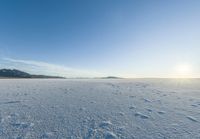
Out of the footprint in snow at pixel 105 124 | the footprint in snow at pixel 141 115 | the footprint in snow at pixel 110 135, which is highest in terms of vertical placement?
the footprint in snow at pixel 141 115

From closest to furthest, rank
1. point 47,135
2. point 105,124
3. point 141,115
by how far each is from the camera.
A: point 47,135 < point 105,124 < point 141,115

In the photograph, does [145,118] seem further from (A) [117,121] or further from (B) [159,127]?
(A) [117,121]

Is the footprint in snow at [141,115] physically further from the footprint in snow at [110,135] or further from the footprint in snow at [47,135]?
the footprint in snow at [47,135]

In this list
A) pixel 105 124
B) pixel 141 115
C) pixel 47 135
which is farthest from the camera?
pixel 141 115

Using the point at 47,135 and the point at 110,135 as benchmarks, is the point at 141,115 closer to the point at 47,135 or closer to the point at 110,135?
the point at 110,135

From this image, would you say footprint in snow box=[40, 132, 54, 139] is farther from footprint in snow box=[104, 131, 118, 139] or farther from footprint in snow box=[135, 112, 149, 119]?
footprint in snow box=[135, 112, 149, 119]

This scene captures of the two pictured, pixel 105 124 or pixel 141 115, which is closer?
pixel 105 124

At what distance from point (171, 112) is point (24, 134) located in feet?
12.8

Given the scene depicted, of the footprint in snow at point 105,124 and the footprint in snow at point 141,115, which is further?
the footprint in snow at point 141,115

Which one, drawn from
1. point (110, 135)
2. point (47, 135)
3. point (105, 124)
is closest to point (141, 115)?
point (105, 124)

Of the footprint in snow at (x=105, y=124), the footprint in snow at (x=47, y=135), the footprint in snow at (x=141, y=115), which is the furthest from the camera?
the footprint in snow at (x=141, y=115)

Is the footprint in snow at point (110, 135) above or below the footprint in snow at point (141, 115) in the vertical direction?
below

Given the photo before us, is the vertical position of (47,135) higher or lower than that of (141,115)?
lower

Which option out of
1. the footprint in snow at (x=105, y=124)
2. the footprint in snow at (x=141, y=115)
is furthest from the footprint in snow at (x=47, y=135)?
the footprint in snow at (x=141, y=115)
